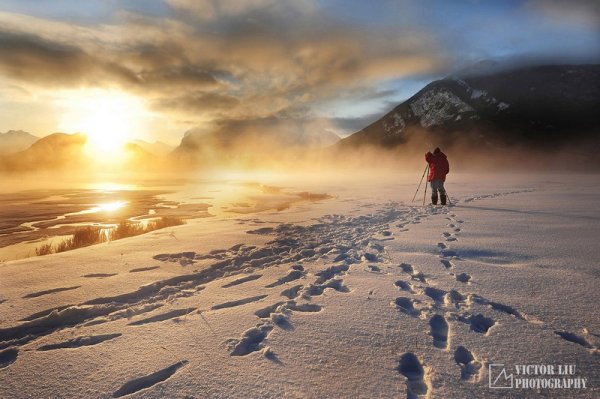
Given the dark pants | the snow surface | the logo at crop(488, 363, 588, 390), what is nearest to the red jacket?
the dark pants

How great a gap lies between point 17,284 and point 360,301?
6.62m

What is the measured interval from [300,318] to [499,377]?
8.06 feet

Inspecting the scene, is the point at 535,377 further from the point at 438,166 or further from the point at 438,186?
the point at 438,166

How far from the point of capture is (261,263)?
7555 mm

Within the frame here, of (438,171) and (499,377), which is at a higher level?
(438,171)

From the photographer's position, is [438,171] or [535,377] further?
[438,171]

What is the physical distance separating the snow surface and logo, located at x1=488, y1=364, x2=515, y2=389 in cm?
7

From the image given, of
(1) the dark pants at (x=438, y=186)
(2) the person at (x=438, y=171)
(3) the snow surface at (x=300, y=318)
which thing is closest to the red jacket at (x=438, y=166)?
(2) the person at (x=438, y=171)

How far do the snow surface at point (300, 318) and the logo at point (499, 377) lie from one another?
0.23ft

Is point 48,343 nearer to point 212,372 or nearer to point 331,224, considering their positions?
point 212,372

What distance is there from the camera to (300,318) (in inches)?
177

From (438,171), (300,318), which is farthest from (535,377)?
(438,171)

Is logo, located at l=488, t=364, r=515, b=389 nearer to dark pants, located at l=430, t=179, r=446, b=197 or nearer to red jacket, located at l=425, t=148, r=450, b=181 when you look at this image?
dark pants, located at l=430, t=179, r=446, b=197

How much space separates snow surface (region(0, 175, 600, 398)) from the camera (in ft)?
10.4
